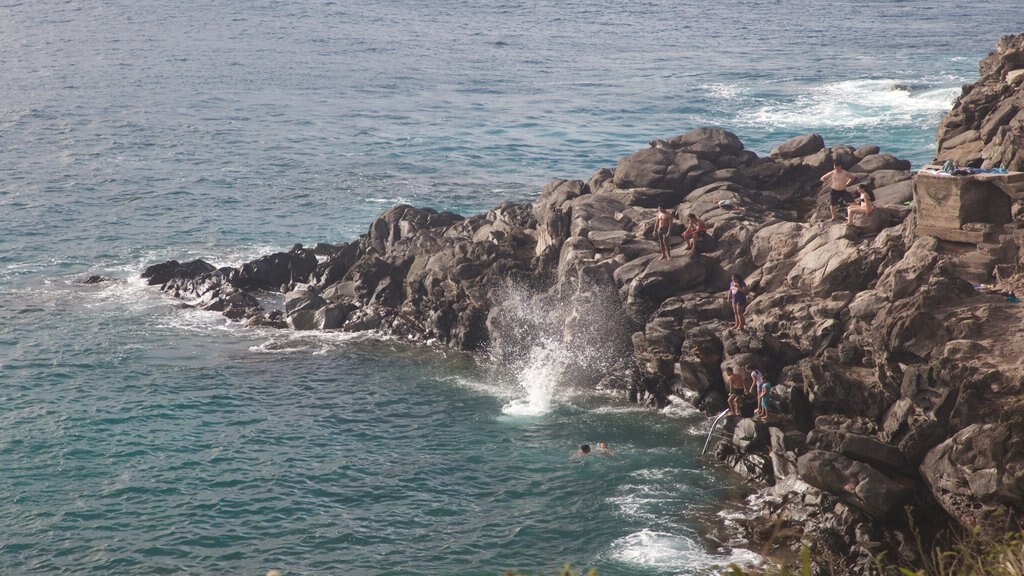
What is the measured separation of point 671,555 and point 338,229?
37.7 m

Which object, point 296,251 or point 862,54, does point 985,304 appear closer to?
point 296,251

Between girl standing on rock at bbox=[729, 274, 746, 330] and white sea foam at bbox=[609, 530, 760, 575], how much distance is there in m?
9.81

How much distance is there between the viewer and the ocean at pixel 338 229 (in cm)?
3122

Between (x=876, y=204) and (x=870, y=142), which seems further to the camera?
(x=870, y=142)

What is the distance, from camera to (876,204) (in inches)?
1567

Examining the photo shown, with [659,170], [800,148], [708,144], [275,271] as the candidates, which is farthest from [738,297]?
[275,271]

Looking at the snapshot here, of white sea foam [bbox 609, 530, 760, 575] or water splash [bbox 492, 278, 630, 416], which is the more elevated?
water splash [bbox 492, 278, 630, 416]

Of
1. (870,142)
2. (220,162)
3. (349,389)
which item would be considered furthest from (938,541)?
(220,162)

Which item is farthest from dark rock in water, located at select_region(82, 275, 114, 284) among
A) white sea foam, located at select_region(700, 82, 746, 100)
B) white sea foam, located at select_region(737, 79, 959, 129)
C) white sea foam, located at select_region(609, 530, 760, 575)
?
white sea foam, located at select_region(700, 82, 746, 100)

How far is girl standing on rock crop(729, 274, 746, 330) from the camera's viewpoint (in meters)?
36.6

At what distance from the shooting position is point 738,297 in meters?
36.6

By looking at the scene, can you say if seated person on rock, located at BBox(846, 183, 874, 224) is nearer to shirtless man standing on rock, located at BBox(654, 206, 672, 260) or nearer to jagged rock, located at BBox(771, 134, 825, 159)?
shirtless man standing on rock, located at BBox(654, 206, 672, 260)

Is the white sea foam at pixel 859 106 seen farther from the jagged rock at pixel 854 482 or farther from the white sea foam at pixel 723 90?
the jagged rock at pixel 854 482

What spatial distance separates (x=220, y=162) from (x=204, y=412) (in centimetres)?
4080
